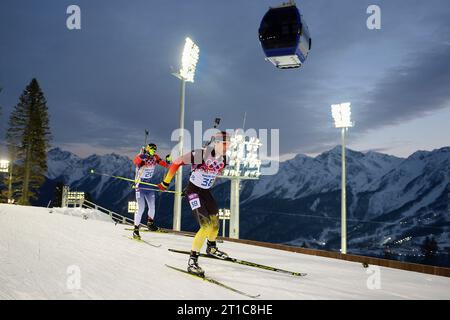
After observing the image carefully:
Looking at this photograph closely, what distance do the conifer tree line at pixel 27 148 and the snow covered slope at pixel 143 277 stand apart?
39.0 meters

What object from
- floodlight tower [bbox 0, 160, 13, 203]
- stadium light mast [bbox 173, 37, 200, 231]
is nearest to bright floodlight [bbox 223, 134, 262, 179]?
stadium light mast [bbox 173, 37, 200, 231]

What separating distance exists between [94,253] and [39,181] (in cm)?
4157

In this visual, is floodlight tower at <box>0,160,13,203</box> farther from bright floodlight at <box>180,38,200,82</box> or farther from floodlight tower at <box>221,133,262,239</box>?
bright floodlight at <box>180,38,200,82</box>

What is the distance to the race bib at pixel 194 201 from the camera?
21.0 ft

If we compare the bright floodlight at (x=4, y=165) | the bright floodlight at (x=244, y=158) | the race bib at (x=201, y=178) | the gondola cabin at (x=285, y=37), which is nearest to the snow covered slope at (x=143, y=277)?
the race bib at (x=201, y=178)

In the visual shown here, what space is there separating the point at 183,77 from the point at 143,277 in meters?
15.5

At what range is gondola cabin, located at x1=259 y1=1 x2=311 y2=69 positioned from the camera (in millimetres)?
12164

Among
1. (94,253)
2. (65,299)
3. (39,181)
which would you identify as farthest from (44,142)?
(65,299)

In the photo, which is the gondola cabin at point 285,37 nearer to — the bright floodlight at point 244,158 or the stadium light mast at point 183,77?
the stadium light mast at point 183,77

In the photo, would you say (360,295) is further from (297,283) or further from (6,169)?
(6,169)

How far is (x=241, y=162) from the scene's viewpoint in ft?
149

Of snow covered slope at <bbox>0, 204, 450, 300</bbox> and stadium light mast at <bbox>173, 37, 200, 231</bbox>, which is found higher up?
stadium light mast at <bbox>173, 37, 200, 231</bbox>

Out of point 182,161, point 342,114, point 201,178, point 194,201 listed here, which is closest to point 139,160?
point 182,161

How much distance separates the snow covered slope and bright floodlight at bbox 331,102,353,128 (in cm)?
2048
